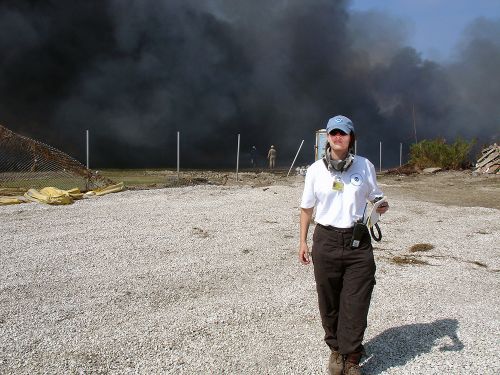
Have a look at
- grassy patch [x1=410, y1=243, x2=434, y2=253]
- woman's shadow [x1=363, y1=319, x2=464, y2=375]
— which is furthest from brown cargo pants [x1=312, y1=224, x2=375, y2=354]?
grassy patch [x1=410, y1=243, x2=434, y2=253]

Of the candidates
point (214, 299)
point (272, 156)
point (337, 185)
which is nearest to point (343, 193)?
point (337, 185)

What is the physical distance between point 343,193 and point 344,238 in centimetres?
31

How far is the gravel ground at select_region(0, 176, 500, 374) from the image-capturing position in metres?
3.64

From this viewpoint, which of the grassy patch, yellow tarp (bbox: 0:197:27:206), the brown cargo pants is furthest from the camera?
yellow tarp (bbox: 0:197:27:206)

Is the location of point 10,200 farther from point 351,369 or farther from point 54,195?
point 351,369

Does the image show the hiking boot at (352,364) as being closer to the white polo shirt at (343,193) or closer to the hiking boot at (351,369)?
the hiking boot at (351,369)

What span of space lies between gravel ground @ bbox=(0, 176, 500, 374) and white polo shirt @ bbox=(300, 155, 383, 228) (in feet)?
3.86

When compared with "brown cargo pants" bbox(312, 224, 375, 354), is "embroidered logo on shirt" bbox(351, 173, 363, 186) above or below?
above

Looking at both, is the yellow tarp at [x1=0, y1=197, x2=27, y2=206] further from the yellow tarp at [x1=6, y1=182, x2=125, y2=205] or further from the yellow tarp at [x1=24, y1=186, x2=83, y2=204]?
the yellow tarp at [x1=24, y1=186, x2=83, y2=204]

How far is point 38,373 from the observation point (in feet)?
11.1

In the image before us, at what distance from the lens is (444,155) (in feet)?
78.6

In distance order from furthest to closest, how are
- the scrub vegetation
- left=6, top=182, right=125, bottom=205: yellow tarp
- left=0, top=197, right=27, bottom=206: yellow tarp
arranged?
the scrub vegetation < left=6, top=182, right=125, bottom=205: yellow tarp < left=0, top=197, right=27, bottom=206: yellow tarp

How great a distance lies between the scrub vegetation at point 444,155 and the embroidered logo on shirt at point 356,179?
22.3m

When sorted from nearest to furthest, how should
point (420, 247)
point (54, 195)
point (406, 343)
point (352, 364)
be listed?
point (352, 364) < point (406, 343) < point (420, 247) < point (54, 195)
